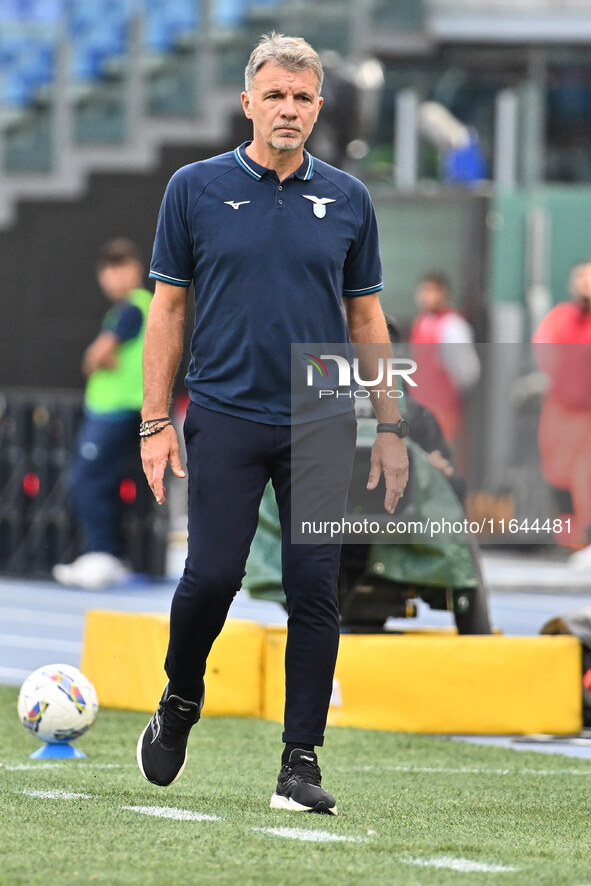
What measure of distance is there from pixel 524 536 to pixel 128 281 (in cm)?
452

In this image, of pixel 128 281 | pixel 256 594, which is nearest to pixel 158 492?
pixel 256 594

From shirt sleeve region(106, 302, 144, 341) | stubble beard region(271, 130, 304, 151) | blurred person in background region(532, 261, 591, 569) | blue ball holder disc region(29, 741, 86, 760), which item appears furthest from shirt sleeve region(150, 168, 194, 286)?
blurred person in background region(532, 261, 591, 569)

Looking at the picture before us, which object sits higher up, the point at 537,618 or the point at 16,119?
the point at 16,119

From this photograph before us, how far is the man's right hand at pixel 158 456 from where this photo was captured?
4.89 meters

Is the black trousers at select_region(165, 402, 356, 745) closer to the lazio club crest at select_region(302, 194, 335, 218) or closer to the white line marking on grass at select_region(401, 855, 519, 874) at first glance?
the lazio club crest at select_region(302, 194, 335, 218)

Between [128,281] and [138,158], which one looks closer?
[128,281]

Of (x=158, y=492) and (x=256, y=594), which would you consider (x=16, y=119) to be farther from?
(x=158, y=492)

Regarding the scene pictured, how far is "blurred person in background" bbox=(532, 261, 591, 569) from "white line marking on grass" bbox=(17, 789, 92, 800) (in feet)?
31.5

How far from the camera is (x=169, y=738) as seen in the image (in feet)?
16.5

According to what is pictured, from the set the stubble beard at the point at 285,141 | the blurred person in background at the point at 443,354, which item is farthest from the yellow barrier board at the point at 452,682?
the blurred person in background at the point at 443,354

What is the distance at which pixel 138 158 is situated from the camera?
1833 centimetres

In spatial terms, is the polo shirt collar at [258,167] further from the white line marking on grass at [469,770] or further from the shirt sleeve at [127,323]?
the shirt sleeve at [127,323]

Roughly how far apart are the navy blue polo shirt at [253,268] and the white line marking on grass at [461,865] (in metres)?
1.23

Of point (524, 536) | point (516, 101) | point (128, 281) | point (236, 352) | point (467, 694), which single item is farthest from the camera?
point (516, 101)
